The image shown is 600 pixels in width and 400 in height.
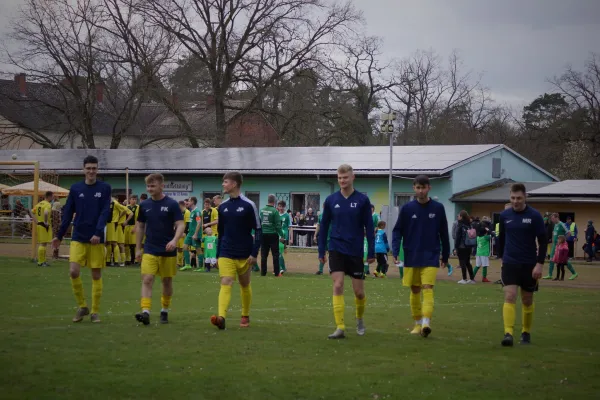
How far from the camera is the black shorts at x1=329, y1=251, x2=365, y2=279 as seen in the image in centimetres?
1116

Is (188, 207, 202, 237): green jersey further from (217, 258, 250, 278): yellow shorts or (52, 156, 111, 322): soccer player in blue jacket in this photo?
(217, 258, 250, 278): yellow shorts

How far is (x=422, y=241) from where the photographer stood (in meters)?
11.6

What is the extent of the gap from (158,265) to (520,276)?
16.4 ft

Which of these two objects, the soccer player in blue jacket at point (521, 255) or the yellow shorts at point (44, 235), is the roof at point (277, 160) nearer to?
the yellow shorts at point (44, 235)

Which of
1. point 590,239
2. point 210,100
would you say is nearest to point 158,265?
point 590,239

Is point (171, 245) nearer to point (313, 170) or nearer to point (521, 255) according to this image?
point (521, 255)

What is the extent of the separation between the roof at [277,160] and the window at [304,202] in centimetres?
159

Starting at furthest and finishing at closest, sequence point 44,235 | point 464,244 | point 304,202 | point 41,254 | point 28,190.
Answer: point 304,202, point 28,190, point 44,235, point 41,254, point 464,244

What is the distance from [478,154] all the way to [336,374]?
35430mm

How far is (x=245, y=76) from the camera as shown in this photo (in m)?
58.9

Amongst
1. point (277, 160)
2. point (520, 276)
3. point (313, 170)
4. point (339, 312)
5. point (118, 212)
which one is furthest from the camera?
point (277, 160)

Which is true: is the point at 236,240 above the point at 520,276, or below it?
above

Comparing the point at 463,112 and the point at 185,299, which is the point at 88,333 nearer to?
the point at 185,299

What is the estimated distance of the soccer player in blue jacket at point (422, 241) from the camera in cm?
1151
